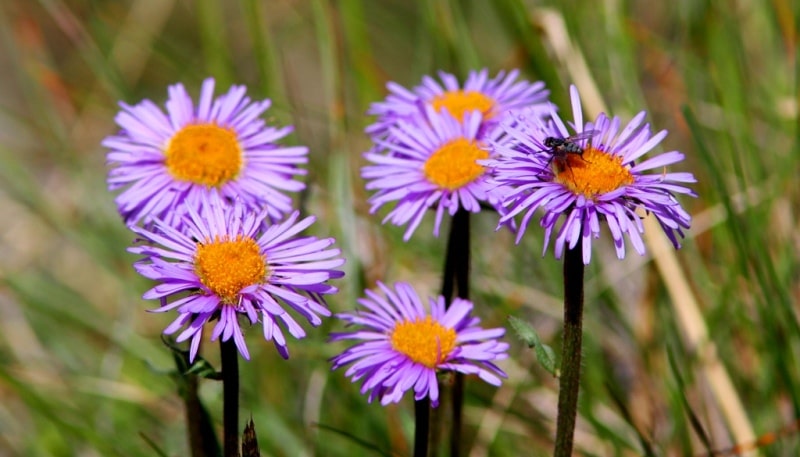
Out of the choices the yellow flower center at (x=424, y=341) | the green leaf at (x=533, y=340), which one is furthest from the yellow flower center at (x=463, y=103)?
the green leaf at (x=533, y=340)

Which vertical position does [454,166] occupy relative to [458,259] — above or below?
above

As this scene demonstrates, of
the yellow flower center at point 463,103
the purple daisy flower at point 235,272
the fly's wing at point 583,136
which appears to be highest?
the yellow flower center at point 463,103

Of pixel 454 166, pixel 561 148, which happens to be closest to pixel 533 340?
pixel 561 148

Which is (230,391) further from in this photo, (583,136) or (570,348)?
(583,136)

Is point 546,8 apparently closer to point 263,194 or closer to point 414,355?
point 263,194

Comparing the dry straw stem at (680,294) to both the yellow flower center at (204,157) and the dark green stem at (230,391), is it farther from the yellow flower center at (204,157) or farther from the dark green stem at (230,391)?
the dark green stem at (230,391)

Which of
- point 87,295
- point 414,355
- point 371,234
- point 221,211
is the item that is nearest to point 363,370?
point 414,355

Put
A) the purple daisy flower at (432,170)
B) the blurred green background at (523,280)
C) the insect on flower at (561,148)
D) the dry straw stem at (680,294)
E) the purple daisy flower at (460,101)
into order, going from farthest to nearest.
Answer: the blurred green background at (523,280) < the dry straw stem at (680,294) < the purple daisy flower at (460,101) < the purple daisy flower at (432,170) < the insect on flower at (561,148)
